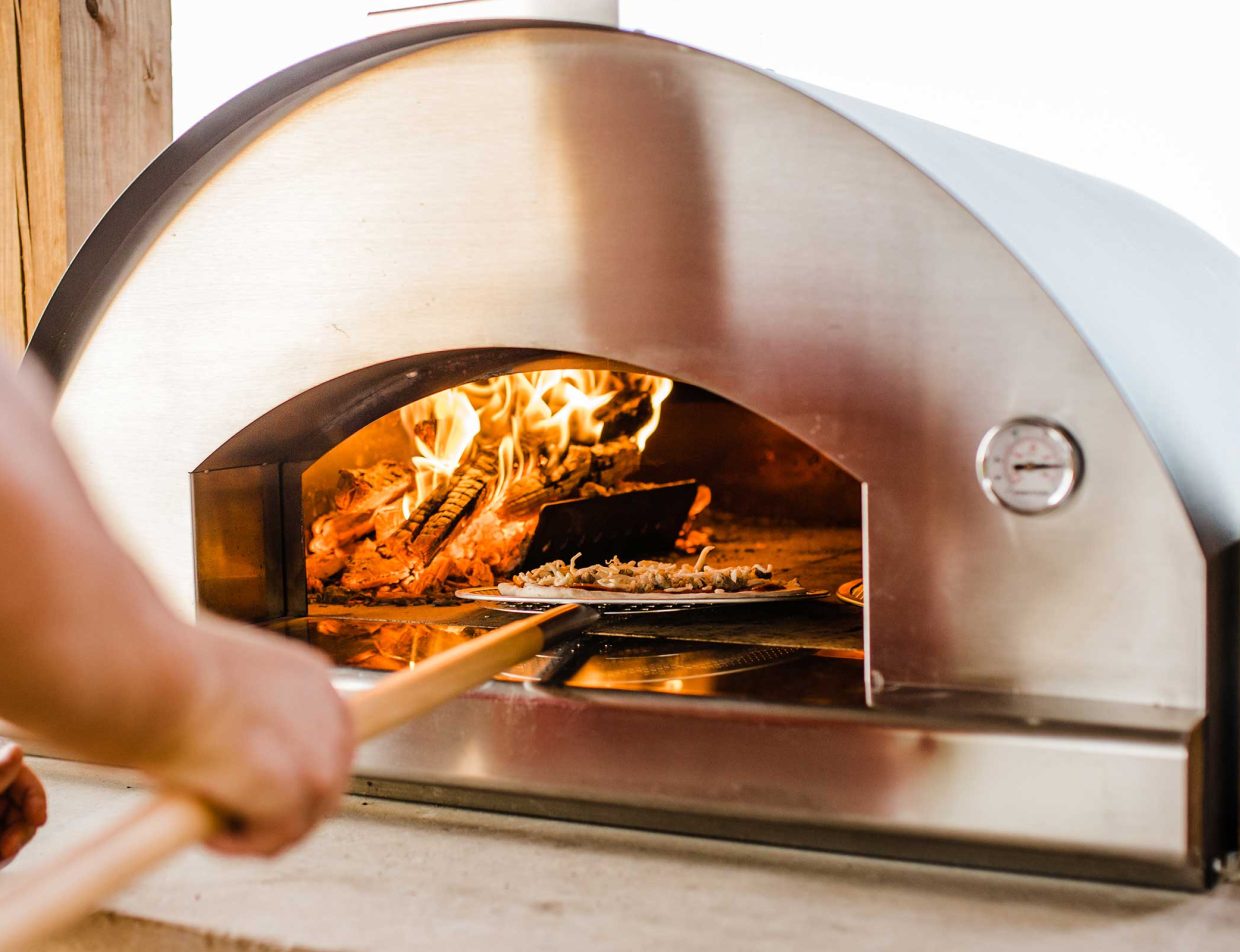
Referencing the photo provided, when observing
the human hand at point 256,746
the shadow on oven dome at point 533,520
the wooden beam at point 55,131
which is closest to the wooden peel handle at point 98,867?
the human hand at point 256,746

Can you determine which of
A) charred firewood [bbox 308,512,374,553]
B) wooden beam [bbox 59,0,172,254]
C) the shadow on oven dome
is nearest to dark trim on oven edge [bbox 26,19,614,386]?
the shadow on oven dome

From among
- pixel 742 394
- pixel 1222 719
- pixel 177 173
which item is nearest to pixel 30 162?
pixel 177 173

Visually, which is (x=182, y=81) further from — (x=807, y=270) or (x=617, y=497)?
(x=807, y=270)

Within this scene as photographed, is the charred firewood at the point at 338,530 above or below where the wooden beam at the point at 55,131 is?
below

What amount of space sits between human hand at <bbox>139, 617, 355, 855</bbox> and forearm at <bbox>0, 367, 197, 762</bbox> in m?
0.01

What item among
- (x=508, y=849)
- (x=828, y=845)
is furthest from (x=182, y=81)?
(x=828, y=845)

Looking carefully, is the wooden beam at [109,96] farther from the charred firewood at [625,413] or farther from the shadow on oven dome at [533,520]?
the charred firewood at [625,413]

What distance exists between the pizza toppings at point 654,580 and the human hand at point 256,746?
86 cm

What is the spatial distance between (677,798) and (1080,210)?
743 mm

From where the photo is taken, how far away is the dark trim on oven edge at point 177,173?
115 centimetres

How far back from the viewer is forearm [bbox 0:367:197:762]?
17.2 inches

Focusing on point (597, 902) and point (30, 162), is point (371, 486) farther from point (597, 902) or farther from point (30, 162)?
point (597, 902)

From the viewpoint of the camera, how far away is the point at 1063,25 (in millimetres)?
1718

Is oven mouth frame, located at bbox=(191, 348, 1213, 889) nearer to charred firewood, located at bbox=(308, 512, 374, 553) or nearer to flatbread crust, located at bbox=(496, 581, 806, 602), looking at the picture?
flatbread crust, located at bbox=(496, 581, 806, 602)
